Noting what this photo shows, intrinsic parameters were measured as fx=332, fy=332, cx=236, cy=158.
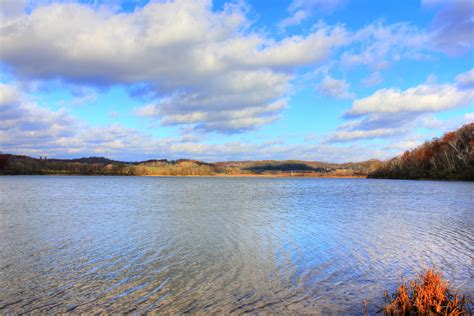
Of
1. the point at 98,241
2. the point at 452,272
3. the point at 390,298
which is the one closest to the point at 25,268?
the point at 98,241

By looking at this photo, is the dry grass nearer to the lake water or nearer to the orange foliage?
the lake water

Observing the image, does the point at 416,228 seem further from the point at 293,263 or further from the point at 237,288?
the point at 237,288

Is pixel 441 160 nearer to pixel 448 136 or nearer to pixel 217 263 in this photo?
pixel 448 136

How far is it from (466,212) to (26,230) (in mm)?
31145

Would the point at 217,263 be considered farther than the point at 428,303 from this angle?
Yes

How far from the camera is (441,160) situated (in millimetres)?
108688

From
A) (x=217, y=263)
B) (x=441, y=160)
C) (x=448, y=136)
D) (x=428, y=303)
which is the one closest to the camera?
(x=428, y=303)

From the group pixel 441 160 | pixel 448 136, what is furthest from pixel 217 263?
pixel 448 136

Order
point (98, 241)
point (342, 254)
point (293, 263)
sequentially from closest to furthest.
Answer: point (293, 263)
point (342, 254)
point (98, 241)

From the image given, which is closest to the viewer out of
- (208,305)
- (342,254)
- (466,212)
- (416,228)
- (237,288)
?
(208,305)

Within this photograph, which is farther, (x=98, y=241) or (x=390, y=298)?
(x=98, y=241)

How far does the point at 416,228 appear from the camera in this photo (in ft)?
64.2

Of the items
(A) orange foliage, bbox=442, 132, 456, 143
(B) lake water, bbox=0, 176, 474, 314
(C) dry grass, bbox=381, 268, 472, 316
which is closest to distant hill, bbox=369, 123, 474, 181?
(A) orange foliage, bbox=442, 132, 456, 143

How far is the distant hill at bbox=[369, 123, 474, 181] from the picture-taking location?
95.8 meters
